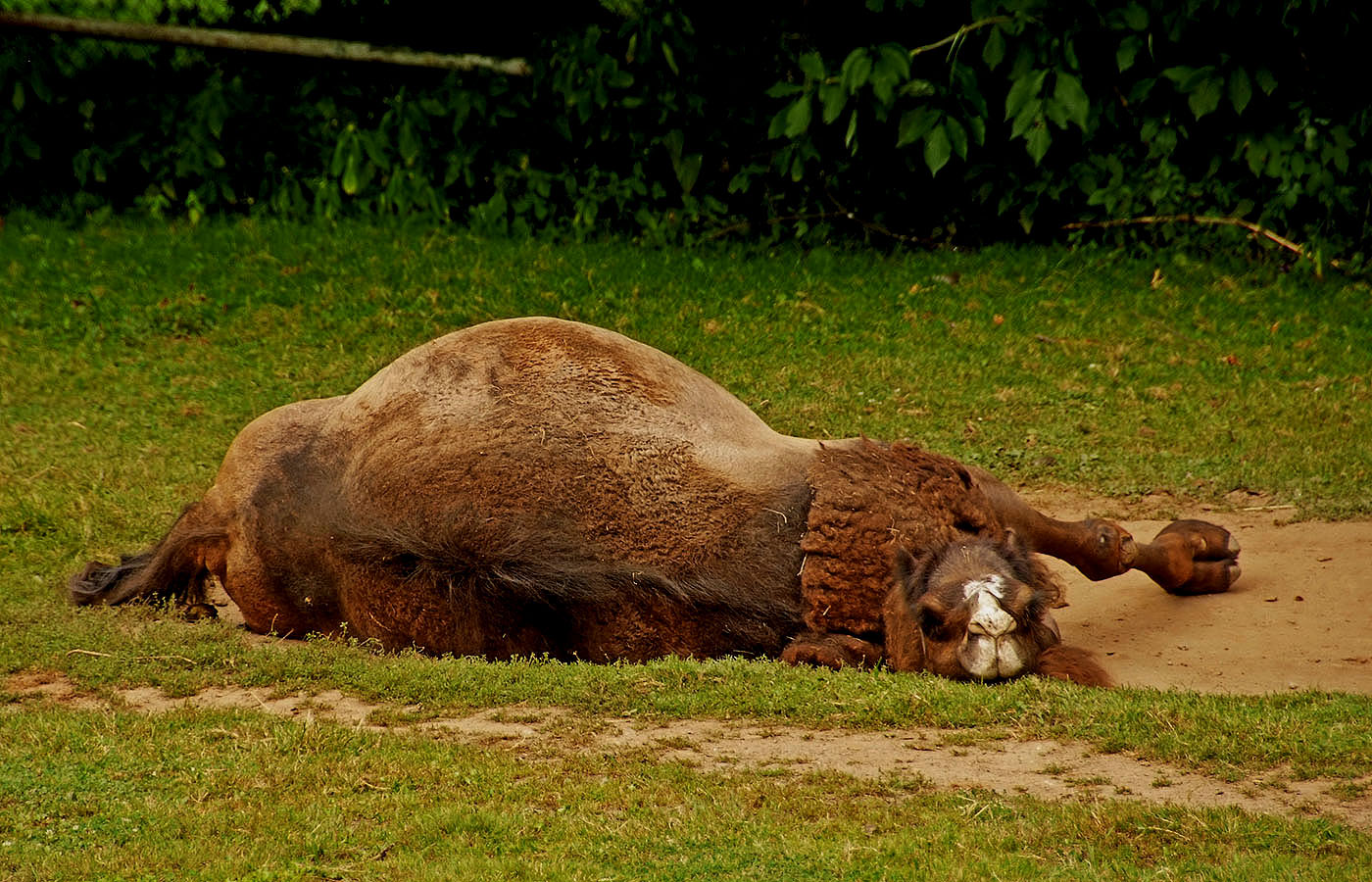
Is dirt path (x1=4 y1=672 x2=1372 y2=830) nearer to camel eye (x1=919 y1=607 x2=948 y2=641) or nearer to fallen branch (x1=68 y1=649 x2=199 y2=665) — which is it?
fallen branch (x1=68 y1=649 x2=199 y2=665)

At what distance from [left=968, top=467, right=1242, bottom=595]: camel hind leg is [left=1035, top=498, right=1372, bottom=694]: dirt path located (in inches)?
3.3

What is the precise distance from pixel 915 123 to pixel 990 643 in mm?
6401

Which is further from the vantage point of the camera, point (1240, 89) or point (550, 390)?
point (1240, 89)

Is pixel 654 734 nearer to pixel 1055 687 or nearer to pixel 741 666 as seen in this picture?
pixel 741 666

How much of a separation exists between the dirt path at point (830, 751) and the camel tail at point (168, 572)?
88 centimetres

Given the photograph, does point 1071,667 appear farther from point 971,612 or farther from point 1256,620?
point 1256,620

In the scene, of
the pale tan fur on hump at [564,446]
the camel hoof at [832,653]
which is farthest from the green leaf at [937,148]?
the camel hoof at [832,653]

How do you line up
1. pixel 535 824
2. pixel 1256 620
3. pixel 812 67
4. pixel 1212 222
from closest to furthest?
pixel 535 824 → pixel 1256 620 → pixel 812 67 → pixel 1212 222

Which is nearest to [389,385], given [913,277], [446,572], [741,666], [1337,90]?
[446,572]

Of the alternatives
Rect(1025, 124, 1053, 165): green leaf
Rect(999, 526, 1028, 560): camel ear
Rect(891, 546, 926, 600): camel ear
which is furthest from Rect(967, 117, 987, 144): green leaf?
Rect(891, 546, 926, 600): camel ear

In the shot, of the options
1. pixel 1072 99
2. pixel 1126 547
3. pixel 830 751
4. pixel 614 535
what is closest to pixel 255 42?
pixel 1072 99

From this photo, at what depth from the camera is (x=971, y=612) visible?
4766 mm

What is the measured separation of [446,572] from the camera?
16.5 ft

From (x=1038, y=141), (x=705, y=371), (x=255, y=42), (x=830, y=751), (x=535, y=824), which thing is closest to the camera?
(x=535, y=824)
